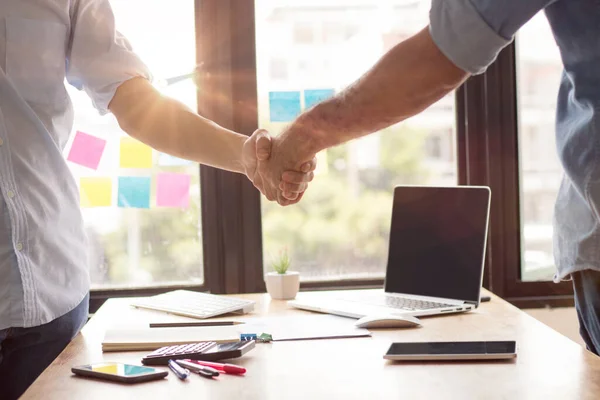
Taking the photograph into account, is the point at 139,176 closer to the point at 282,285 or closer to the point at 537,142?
the point at 282,285

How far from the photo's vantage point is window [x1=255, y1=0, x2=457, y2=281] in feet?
8.01

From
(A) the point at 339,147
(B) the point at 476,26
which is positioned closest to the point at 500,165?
(A) the point at 339,147

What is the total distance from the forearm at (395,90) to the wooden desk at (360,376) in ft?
1.31

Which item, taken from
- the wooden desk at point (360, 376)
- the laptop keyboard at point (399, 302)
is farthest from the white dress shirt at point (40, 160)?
the laptop keyboard at point (399, 302)

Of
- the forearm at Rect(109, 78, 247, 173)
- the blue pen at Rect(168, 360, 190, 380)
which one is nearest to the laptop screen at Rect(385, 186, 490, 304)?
the forearm at Rect(109, 78, 247, 173)

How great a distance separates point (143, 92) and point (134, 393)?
0.88 meters

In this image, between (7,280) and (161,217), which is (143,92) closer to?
(7,280)

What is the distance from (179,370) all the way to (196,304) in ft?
1.97

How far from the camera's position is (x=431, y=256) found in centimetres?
179

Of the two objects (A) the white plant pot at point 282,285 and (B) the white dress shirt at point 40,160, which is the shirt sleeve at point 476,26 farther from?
(A) the white plant pot at point 282,285

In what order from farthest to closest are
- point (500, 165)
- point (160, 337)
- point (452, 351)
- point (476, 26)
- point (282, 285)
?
1. point (500, 165)
2. point (282, 285)
3. point (160, 337)
4. point (452, 351)
5. point (476, 26)

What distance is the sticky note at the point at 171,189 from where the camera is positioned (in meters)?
2.42

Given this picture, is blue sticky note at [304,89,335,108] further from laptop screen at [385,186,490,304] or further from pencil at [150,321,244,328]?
pencil at [150,321,244,328]

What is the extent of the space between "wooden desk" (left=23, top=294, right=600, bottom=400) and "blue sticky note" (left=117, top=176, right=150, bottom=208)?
3.44ft
